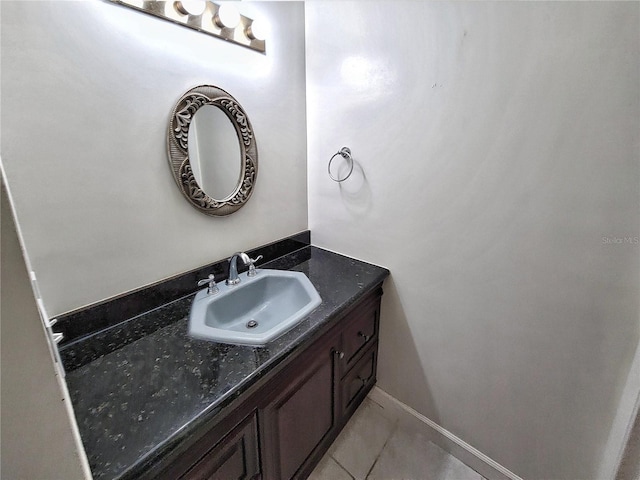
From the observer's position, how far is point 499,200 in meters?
0.97

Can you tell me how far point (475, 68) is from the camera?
3.05 ft

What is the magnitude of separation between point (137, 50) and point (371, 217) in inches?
44.3

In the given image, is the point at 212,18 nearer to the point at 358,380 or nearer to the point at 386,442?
the point at 358,380

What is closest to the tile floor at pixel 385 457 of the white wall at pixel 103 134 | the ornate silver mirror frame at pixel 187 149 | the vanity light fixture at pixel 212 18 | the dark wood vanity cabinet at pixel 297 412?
the dark wood vanity cabinet at pixel 297 412

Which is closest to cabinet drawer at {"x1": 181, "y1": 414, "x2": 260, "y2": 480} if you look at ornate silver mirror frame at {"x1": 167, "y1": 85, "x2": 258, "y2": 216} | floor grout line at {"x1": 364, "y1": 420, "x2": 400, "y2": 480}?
floor grout line at {"x1": 364, "y1": 420, "x2": 400, "y2": 480}

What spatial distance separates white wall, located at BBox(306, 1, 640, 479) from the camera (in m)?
0.78

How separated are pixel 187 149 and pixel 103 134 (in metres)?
0.26

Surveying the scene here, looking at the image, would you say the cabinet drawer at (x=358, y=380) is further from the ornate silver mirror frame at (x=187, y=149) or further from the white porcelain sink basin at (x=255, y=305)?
the ornate silver mirror frame at (x=187, y=149)

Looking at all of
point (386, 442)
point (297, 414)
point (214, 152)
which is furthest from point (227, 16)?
point (386, 442)

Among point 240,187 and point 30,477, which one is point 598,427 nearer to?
point 30,477

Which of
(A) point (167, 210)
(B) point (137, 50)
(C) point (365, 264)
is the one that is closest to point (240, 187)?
(A) point (167, 210)

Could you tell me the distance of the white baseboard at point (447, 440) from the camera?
119 centimetres

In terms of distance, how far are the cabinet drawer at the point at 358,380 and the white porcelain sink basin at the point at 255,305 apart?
0.45 metres

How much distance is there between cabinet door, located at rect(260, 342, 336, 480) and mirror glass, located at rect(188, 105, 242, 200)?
819 millimetres
